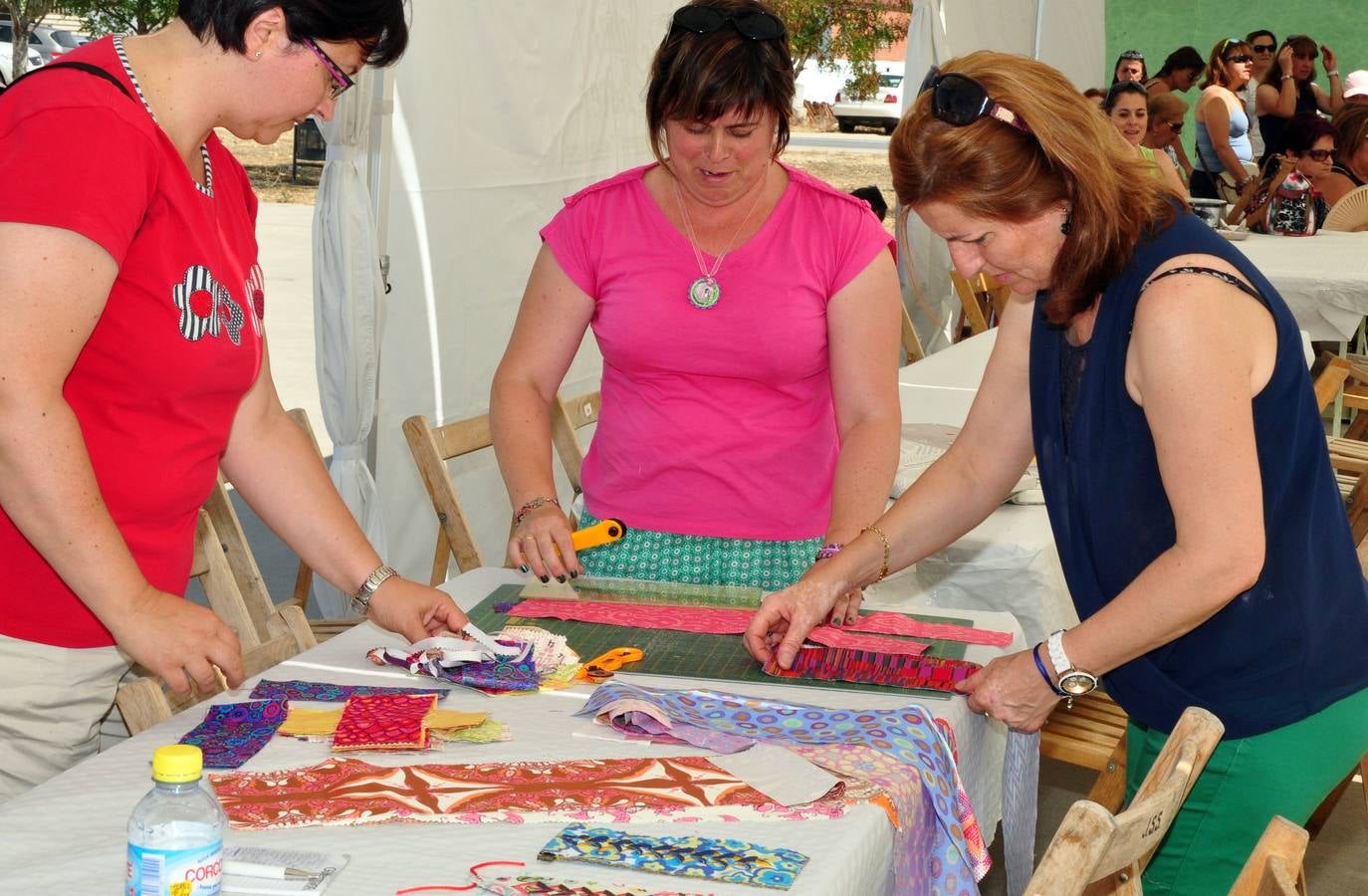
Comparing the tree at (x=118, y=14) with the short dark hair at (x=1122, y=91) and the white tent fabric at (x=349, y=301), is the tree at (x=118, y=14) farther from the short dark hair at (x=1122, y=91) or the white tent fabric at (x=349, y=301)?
the short dark hair at (x=1122, y=91)

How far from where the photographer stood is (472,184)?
4062 mm

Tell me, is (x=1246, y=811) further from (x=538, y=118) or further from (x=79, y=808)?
→ (x=538, y=118)

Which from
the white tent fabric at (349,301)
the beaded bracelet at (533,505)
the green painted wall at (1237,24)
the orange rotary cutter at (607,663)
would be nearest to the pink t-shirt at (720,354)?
the beaded bracelet at (533,505)

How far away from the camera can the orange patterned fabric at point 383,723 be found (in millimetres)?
1586

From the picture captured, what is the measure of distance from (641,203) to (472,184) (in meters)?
1.80

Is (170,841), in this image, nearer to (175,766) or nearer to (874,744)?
(175,766)

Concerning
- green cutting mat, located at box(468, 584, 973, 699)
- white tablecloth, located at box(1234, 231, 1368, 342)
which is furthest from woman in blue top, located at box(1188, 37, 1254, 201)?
green cutting mat, located at box(468, 584, 973, 699)

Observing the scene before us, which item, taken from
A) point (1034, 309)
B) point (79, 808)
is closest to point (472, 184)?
point (1034, 309)

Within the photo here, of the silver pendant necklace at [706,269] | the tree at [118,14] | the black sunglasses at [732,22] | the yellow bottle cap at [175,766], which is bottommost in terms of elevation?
the yellow bottle cap at [175,766]

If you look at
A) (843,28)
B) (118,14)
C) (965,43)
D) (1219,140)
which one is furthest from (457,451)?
(843,28)

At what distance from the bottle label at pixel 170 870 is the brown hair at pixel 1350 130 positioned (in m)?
8.09

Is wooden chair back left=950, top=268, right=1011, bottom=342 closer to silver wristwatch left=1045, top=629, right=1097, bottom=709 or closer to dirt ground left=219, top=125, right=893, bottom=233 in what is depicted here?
silver wristwatch left=1045, top=629, right=1097, bottom=709

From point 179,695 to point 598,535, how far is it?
680 mm

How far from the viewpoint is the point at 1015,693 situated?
1798 millimetres
